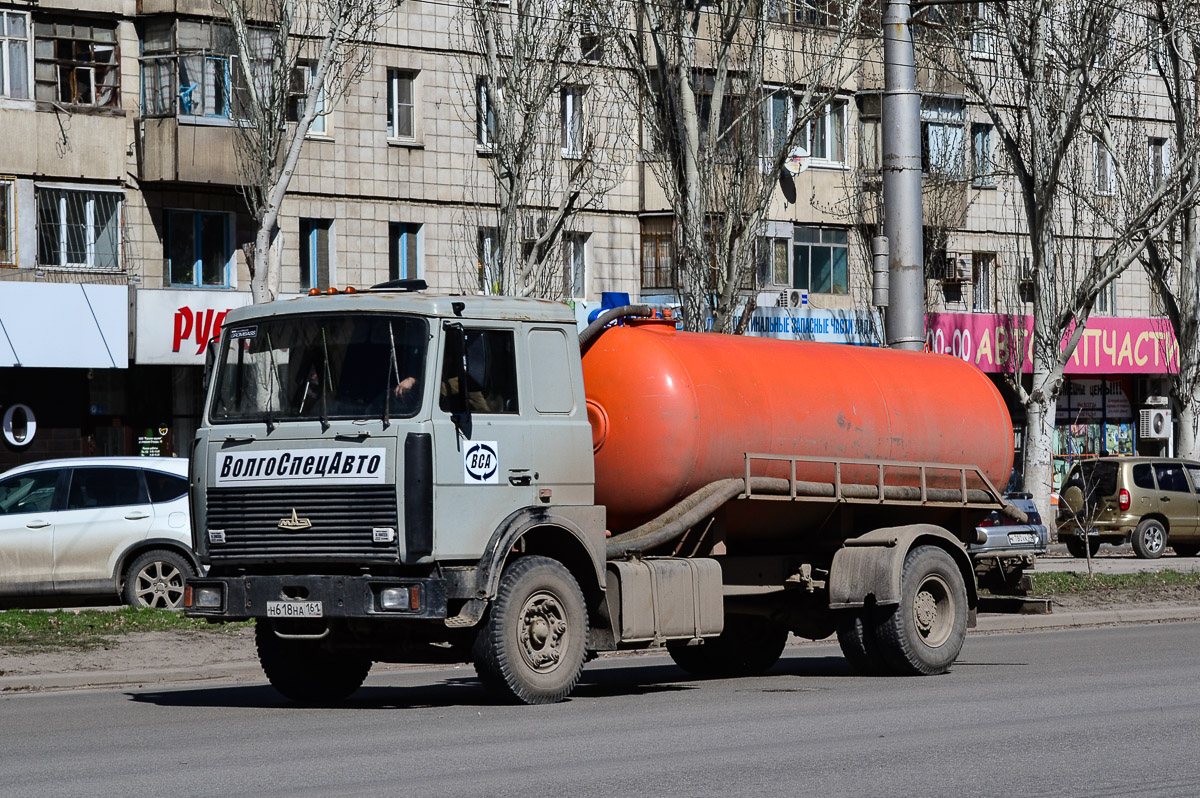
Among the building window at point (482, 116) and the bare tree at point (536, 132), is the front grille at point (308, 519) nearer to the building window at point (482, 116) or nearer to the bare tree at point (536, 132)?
the bare tree at point (536, 132)

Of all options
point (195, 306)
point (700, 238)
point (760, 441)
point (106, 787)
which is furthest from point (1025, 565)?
point (195, 306)

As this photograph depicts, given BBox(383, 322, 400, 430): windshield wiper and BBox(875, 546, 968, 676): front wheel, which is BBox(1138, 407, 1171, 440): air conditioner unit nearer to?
BBox(875, 546, 968, 676): front wheel

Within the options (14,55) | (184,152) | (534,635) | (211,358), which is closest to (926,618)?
(534,635)

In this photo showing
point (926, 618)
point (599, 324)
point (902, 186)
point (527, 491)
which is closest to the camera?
point (527, 491)

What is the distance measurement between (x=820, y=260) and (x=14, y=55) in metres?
18.1

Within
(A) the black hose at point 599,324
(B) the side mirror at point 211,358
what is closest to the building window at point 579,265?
(A) the black hose at point 599,324

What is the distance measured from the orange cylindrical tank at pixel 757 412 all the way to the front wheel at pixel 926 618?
704 mm

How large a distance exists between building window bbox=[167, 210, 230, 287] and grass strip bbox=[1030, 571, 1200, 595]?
15.6 meters

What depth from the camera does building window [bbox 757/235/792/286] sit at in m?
40.1

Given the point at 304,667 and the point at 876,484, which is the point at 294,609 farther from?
the point at 876,484

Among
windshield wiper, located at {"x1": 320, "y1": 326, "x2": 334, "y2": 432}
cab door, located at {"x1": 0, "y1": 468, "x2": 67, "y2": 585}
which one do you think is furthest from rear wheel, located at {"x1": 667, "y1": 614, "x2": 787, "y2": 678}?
cab door, located at {"x1": 0, "y1": 468, "x2": 67, "y2": 585}

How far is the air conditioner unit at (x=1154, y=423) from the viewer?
1751 inches

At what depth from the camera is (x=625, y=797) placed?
27.3 feet

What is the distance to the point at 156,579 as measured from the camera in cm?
2034
